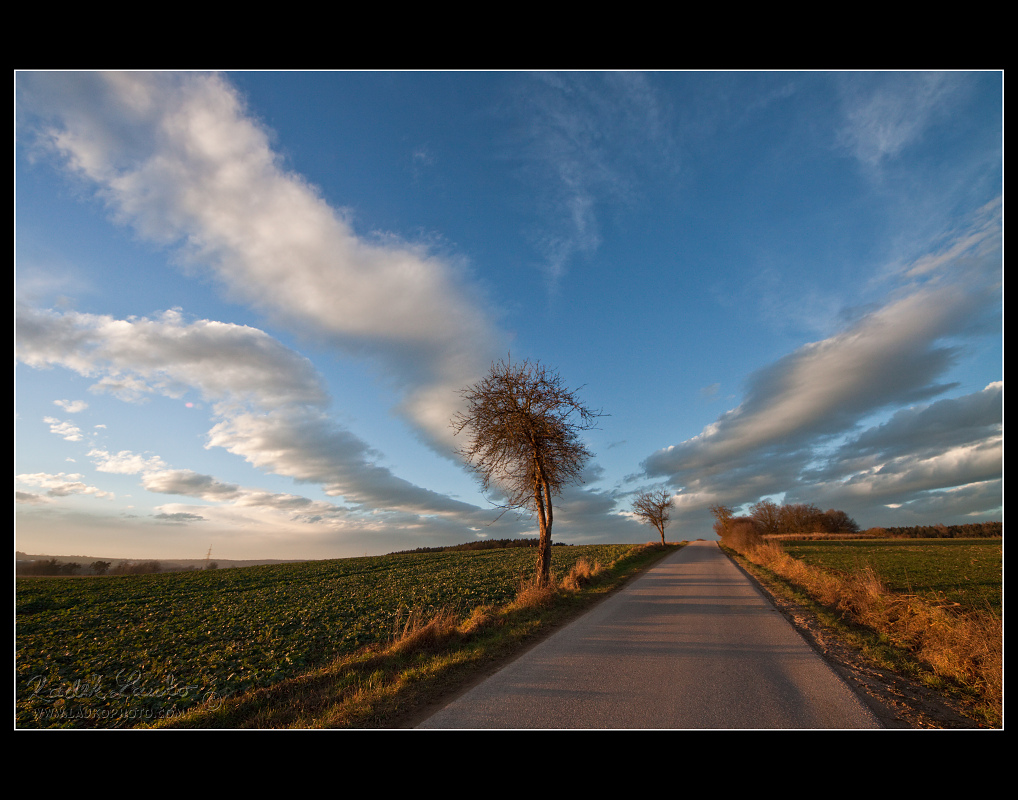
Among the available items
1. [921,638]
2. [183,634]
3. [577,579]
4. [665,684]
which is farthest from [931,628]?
[183,634]

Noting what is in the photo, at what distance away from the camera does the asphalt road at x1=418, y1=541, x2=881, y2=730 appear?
4.47 m

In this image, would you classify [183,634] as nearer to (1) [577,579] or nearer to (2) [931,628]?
(1) [577,579]

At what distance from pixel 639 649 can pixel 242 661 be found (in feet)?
27.6

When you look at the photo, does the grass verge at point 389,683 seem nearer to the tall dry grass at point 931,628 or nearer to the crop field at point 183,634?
the crop field at point 183,634

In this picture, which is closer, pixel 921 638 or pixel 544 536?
pixel 921 638

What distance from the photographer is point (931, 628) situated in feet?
24.8

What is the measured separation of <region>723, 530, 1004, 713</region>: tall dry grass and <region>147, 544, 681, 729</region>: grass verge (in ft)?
20.9

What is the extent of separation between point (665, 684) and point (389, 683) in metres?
3.75

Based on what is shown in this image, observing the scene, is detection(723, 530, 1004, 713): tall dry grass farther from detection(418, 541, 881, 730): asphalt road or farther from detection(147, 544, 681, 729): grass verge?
detection(147, 544, 681, 729): grass verge

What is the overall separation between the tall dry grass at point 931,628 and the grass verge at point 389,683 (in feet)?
20.9

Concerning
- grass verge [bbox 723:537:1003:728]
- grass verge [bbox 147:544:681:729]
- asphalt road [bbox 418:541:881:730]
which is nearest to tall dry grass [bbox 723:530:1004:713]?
grass verge [bbox 723:537:1003:728]

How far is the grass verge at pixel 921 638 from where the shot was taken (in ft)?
18.2

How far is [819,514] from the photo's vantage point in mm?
102375

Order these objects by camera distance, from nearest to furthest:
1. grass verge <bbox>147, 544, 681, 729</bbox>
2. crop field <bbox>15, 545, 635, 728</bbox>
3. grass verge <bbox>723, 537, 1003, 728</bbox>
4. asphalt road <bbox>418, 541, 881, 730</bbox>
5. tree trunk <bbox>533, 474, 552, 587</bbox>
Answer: asphalt road <bbox>418, 541, 881, 730</bbox>, grass verge <bbox>147, 544, 681, 729</bbox>, grass verge <bbox>723, 537, 1003, 728</bbox>, crop field <bbox>15, 545, 635, 728</bbox>, tree trunk <bbox>533, 474, 552, 587</bbox>
